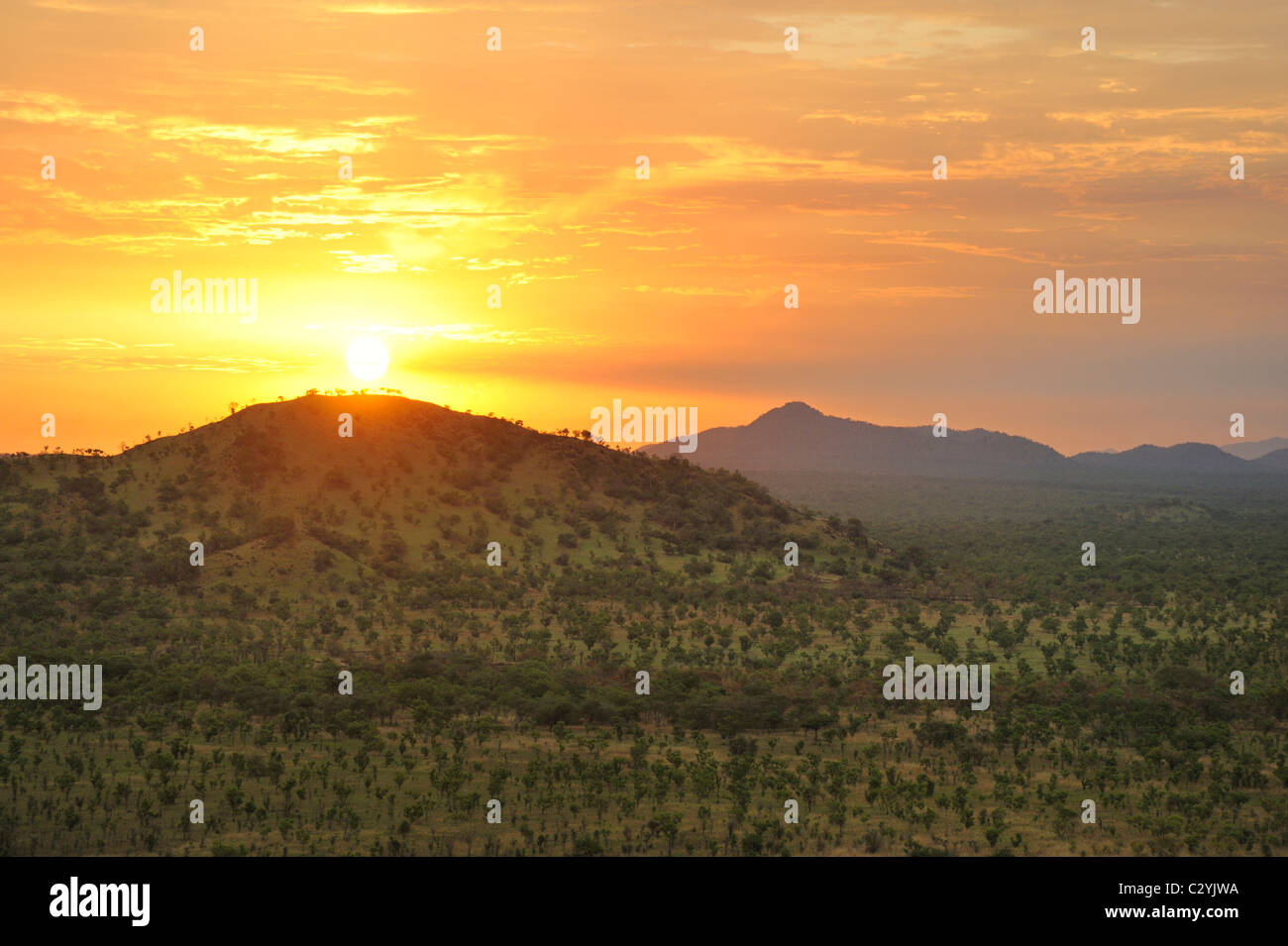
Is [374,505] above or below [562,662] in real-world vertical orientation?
above

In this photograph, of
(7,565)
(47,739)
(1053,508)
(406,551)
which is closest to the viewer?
(47,739)

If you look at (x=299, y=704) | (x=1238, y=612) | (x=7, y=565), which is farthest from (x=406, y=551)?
(x=1238, y=612)

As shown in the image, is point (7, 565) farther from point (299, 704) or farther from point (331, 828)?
point (331, 828)

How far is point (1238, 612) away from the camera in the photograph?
60844mm

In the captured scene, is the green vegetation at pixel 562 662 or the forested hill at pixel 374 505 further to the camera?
the forested hill at pixel 374 505

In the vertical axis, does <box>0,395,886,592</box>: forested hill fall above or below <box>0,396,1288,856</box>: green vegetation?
above

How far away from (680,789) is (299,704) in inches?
546

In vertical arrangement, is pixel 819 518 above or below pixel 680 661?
above

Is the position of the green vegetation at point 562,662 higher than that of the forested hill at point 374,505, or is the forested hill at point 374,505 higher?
the forested hill at point 374,505

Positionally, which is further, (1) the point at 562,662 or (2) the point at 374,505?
(2) the point at 374,505

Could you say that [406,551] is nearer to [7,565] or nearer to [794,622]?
[7,565]

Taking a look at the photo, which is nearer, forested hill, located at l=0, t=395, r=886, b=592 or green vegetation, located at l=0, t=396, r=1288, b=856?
green vegetation, located at l=0, t=396, r=1288, b=856

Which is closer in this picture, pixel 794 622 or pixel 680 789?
pixel 680 789
